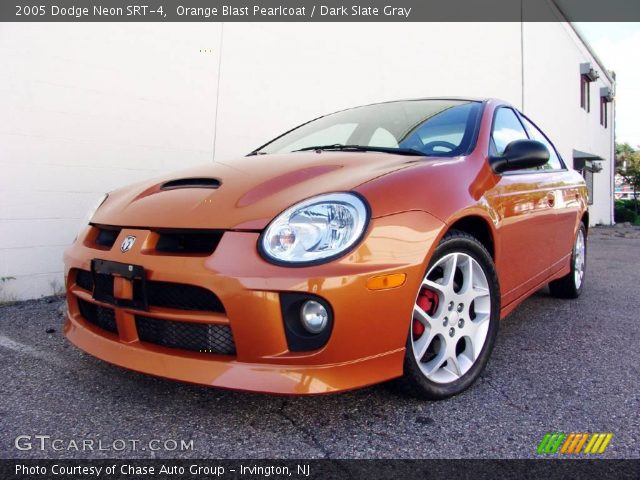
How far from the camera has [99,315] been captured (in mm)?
1979

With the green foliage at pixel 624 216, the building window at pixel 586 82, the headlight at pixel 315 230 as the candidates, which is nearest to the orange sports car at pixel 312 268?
the headlight at pixel 315 230

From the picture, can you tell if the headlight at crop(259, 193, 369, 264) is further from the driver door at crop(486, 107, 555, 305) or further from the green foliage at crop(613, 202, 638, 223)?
the green foliage at crop(613, 202, 638, 223)

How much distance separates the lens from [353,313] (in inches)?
62.7

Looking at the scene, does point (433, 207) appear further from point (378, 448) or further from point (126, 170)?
point (126, 170)

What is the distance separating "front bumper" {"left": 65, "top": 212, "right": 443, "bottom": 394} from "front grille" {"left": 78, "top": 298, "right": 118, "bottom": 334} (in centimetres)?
19

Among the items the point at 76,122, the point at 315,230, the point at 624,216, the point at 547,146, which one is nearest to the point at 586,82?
→ the point at 624,216

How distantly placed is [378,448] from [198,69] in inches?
158

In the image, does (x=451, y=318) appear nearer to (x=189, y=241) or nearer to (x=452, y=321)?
(x=452, y=321)

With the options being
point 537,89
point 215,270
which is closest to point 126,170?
point 215,270

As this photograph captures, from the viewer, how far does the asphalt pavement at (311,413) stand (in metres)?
1.58

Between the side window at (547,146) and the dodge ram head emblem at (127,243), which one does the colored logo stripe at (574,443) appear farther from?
the side window at (547,146)

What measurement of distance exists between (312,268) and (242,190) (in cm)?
50

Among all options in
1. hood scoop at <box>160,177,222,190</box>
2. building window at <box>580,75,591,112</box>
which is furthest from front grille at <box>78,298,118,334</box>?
building window at <box>580,75,591,112</box>

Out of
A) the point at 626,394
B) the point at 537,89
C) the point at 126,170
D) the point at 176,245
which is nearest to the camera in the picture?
the point at 176,245
